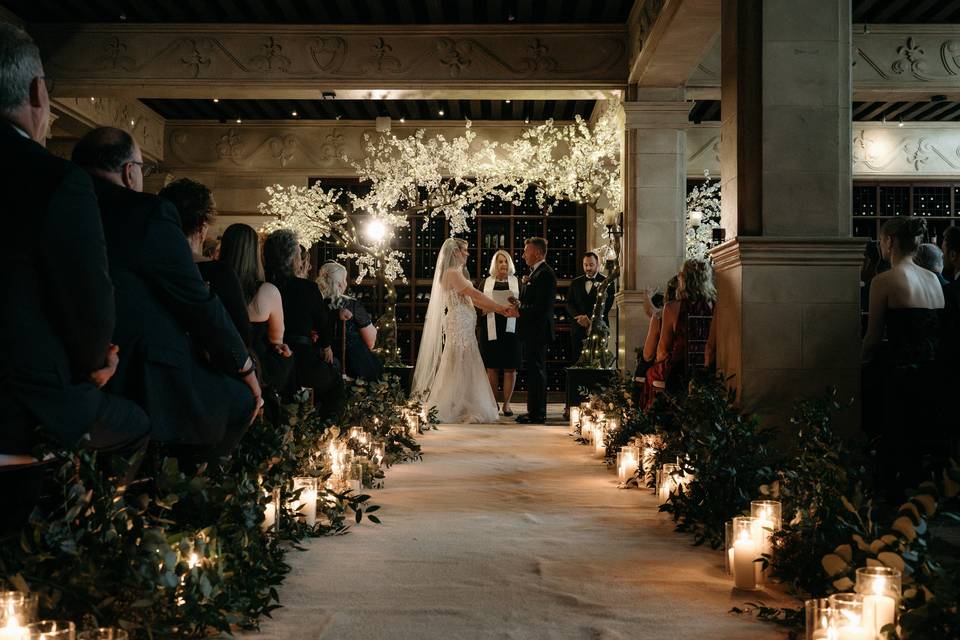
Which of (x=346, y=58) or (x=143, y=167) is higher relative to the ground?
(x=346, y=58)

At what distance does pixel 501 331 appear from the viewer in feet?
32.6

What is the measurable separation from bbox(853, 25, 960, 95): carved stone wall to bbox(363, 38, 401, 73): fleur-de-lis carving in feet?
16.0

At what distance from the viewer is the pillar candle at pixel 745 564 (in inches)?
113

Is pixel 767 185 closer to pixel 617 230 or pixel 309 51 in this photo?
pixel 617 230

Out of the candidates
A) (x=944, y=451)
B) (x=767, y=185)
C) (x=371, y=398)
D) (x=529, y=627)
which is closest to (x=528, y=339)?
(x=371, y=398)

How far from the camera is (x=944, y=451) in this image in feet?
14.0

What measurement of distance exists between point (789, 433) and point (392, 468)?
2422 millimetres

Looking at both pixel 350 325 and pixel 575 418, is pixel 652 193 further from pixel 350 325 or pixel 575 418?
pixel 350 325

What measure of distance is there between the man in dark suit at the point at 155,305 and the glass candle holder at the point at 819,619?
65.2 inches

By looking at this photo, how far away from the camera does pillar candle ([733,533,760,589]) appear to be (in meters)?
2.88

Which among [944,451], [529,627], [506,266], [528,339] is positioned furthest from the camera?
[506,266]

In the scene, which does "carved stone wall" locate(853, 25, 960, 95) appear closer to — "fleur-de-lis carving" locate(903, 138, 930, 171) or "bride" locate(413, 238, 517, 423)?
"fleur-de-lis carving" locate(903, 138, 930, 171)

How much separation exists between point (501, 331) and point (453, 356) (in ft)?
2.46

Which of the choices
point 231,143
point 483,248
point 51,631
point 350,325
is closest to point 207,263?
point 51,631
